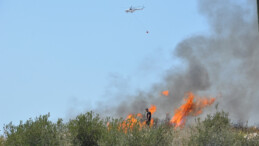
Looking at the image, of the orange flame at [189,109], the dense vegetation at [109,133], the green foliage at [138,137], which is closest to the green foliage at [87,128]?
the dense vegetation at [109,133]

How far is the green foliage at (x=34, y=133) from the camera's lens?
1519 cm

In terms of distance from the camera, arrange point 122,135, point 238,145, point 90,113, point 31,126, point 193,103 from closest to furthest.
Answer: point 122,135 < point 238,145 < point 31,126 < point 90,113 < point 193,103

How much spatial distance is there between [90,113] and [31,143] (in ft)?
10.1

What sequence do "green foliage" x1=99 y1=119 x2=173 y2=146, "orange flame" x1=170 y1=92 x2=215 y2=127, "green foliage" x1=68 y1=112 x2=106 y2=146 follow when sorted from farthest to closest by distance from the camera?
"orange flame" x1=170 y1=92 x2=215 y2=127
"green foliage" x1=68 y1=112 x2=106 y2=146
"green foliage" x1=99 y1=119 x2=173 y2=146

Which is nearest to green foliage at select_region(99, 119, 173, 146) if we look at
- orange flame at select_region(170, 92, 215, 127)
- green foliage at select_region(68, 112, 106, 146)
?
green foliage at select_region(68, 112, 106, 146)

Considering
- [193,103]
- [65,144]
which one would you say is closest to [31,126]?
[65,144]

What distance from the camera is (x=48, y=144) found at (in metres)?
15.1

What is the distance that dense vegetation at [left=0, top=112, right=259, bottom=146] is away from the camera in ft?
46.5

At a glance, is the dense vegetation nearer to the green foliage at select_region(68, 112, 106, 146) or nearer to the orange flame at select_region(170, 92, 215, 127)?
the green foliage at select_region(68, 112, 106, 146)

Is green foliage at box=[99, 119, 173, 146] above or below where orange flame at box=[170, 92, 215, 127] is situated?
below

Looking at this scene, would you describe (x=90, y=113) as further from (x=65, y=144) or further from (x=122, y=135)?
(x=122, y=135)

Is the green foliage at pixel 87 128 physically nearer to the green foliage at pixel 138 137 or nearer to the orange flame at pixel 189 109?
the green foliage at pixel 138 137

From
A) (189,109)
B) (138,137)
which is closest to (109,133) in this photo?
(138,137)

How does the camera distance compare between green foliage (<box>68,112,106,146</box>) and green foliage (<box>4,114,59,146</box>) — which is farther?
green foliage (<box>68,112,106,146</box>)
